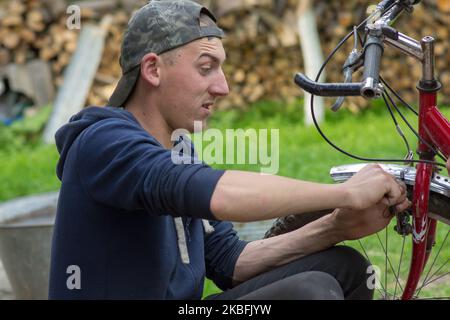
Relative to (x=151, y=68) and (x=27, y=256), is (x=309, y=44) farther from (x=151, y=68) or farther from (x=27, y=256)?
(x=151, y=68)

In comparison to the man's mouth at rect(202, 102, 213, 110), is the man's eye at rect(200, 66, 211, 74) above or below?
above

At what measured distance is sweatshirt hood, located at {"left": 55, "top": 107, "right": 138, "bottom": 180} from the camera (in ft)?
7.66

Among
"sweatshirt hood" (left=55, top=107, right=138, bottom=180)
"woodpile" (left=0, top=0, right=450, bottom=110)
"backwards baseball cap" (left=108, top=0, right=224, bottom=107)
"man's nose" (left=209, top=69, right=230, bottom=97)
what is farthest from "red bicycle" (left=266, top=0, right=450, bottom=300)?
"woodpile" (left=0, top=0, right=450, bottom=110)

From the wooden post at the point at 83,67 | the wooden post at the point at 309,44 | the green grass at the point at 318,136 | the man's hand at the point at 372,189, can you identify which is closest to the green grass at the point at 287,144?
the green grass at the point at 318,136

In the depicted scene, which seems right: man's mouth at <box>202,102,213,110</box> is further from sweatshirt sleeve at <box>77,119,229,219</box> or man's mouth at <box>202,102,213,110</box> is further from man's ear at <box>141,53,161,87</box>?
sweatshirt sleeve at <box>77,119,229,219</box>

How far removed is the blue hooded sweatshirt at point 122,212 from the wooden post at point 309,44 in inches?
201

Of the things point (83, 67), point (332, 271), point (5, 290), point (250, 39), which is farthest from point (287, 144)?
point (332, 271)

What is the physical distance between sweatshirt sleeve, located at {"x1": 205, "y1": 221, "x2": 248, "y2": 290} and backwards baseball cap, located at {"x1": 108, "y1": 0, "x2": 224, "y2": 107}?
575 mm

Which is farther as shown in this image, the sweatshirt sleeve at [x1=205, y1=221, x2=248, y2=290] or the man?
the sweatshirt sleeve at [x1=205, y1=221, x2=248, y2=290]

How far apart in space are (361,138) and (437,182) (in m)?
4.38

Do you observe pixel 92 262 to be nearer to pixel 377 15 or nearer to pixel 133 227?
pixel 133 227

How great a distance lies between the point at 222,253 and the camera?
2836mm

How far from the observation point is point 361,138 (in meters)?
6.80

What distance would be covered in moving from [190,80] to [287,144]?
4.45 m
